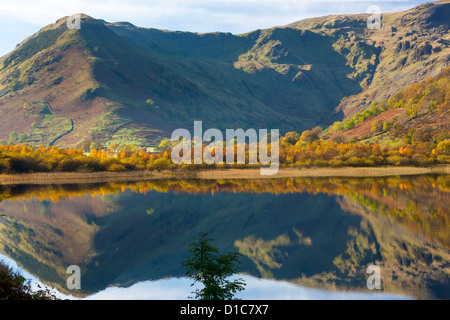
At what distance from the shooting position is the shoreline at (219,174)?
277ft

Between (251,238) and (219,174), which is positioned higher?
(219,174)

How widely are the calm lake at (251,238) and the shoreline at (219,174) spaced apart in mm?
20014

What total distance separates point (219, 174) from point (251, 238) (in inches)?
2259

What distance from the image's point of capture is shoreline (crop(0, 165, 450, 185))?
84581mm

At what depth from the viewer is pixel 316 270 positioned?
26.4 metres

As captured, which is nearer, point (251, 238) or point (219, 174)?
point (251, 238)

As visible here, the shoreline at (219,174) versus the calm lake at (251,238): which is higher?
the shoreline at (219,174)

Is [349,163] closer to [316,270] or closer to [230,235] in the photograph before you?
[230,235]

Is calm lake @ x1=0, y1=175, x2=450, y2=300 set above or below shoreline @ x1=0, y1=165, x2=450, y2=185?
below

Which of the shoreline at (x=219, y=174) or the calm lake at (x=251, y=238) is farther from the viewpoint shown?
the shoreline at (x=219, y=174)

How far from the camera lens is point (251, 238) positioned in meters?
37.0

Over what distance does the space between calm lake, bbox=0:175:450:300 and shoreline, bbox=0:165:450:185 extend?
2001 cm

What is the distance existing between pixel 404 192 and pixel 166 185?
124ft
